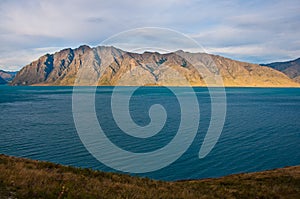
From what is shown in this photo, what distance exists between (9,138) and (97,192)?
5550 centimetres

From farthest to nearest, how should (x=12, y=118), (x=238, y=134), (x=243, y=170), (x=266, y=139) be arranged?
1. (x=12, y=118)
2. (x=238, y=134)
3. (x=266, y=139)
4. (x=243, y=170)

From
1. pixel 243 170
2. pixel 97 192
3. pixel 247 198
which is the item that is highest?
pixel 97 192

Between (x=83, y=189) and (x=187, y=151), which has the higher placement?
(x=83, y=189)

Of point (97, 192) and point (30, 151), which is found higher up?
point (97, 192)

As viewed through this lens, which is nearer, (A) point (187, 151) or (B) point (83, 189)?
(B) point (83, 189)

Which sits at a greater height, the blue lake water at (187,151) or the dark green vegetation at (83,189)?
the dark green vegetation at (83,189)

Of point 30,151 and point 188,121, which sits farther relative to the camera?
point 188,121

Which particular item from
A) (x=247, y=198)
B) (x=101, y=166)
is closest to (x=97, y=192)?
(x=247, y=198)

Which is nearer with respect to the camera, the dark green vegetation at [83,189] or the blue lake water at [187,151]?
the dark green vegetation at [83,189]

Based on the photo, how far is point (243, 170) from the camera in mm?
44062

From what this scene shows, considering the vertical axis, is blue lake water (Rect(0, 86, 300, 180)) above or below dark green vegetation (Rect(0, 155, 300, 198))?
below

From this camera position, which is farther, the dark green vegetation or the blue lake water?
the blue lake water

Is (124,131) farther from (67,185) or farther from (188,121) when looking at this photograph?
(67,185)

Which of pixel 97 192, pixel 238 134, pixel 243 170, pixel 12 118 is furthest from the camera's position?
pixel 12 118
